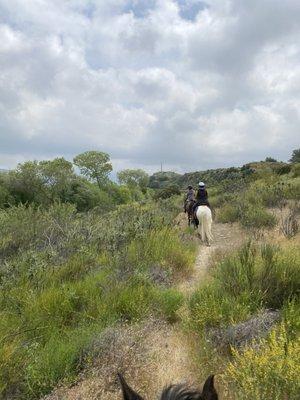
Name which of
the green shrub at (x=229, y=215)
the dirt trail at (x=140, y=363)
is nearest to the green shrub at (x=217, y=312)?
the dirt trail at (x=140, y=363)

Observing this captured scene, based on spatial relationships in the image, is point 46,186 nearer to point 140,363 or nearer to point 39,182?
point 39,182

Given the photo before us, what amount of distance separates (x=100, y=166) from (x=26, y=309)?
63.7 meters

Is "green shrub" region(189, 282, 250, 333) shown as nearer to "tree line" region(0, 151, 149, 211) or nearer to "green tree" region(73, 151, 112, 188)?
"tree line" region(0, 151, 149, 211)

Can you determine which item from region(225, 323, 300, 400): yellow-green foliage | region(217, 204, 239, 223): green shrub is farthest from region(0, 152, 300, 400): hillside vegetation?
region(217, 204, 239, 223): green shrub

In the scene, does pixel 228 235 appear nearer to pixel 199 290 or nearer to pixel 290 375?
pixel 199 290

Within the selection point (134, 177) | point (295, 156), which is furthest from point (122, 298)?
point (134, 177)

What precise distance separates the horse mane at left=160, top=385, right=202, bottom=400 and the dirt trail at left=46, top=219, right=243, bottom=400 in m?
1.73

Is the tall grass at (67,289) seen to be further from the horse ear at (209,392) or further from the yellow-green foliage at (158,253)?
the horse ear at (209,392)

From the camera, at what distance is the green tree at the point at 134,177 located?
327 ft

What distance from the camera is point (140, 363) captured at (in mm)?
4484

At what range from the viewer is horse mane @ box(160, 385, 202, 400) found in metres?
2.41

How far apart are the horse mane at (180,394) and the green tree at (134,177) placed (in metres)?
96.2

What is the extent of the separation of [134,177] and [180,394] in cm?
9961

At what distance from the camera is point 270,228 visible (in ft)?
47.1
